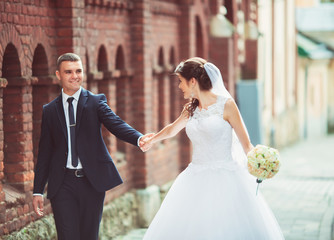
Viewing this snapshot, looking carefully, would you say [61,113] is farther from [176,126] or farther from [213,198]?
[213,198]

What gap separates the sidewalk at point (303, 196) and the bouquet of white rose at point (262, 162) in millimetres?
3558

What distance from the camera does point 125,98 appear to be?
11.3 metres

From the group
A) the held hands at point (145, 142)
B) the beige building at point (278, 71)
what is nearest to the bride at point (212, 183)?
the held hands at point (145, 142)

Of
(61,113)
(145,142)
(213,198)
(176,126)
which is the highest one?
(61,113)

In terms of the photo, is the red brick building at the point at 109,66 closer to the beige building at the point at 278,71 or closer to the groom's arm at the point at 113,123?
the groom's arm at the point at 113,123

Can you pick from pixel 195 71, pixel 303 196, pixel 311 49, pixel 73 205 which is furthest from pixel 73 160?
pixel 311 49

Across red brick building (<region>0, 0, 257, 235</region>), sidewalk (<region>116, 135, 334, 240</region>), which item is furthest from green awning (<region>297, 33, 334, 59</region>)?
red brick building (<region>0, 0, 257, 235</region>)

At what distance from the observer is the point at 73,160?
20.3ft

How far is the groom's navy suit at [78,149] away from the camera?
6.18 metres

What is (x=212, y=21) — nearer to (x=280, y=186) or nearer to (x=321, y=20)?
(x=280, y=186)

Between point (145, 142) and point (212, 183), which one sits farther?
point (145, 142)

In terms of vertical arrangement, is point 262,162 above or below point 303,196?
above

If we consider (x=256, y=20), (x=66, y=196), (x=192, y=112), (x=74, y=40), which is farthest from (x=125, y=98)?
(x=256, y=20)

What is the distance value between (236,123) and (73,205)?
1471 millimetres
